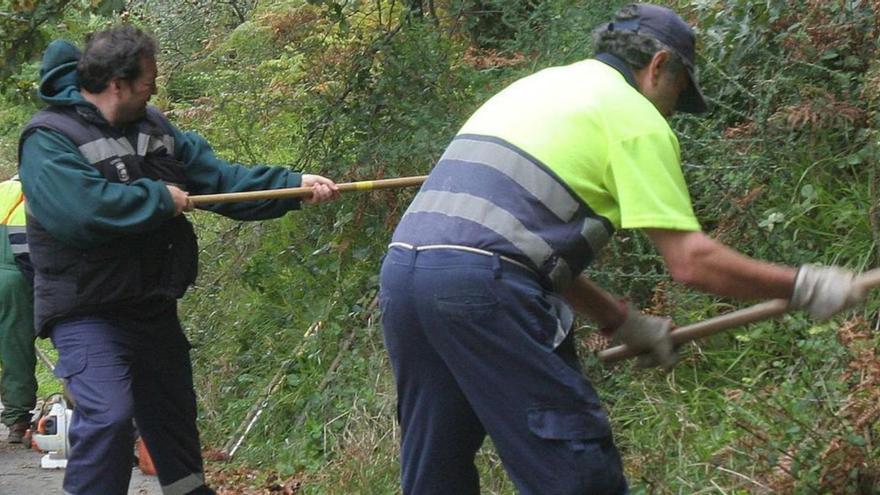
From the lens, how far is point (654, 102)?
404cm

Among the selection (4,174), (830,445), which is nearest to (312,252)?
(830,445)

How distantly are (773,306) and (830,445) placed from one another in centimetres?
115

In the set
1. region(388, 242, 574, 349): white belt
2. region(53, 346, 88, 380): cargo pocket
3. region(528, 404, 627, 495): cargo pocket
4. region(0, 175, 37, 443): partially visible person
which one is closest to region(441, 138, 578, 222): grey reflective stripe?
region(388, 242, 574, 349): white belt

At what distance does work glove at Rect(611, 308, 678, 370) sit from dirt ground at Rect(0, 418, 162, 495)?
11.4ft

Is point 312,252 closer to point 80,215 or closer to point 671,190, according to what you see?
point 80,215

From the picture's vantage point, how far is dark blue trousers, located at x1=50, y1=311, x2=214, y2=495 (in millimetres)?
5148

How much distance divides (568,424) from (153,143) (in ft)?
8.31

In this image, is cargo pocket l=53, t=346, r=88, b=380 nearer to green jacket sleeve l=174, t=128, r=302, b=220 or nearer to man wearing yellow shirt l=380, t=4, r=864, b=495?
green jacket sleeve l=174, t=128, r=302, b=220

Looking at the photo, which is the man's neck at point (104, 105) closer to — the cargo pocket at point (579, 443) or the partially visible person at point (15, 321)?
the cargo pocket at point (579, 443)

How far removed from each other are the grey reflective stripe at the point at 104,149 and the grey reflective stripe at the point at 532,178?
6.59ft

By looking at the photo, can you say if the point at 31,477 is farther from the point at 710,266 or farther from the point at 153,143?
the point at 710,266

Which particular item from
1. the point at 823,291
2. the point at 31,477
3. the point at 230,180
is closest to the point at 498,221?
the point at 823,291

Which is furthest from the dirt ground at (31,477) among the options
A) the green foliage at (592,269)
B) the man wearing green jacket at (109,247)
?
the man wearing green jacket at (109,247)

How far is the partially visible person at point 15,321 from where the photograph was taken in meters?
8.41
